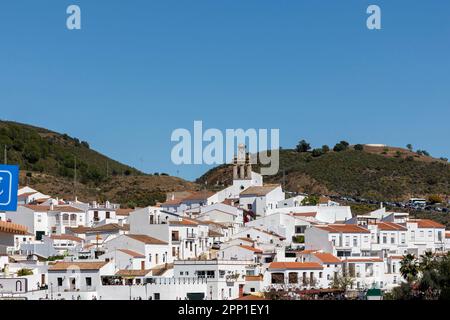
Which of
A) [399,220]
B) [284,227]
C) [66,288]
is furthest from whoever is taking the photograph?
[399,220]

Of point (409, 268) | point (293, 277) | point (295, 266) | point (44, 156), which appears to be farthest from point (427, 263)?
point (44, 156)

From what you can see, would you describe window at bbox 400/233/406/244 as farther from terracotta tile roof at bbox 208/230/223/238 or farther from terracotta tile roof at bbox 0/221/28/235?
terracotta tile roof at bbox 0/221/28/235

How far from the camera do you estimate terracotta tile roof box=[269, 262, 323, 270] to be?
40.0 m

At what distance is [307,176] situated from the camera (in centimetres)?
8831

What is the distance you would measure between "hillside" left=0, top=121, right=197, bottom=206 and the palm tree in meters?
29.3

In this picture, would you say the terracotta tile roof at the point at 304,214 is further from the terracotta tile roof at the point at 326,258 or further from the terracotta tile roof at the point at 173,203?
the terracotta tile roof at the point at 326,258

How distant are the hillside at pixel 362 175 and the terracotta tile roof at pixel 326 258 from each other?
121ft

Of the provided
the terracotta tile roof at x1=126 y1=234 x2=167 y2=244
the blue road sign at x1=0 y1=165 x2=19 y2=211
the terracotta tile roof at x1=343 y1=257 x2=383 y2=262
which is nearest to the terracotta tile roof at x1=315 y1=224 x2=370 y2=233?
the terracotta tile roof at x1=343 y1=257 x2=383 y2=262

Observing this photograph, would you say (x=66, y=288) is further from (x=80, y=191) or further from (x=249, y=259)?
(x=80, y=191)

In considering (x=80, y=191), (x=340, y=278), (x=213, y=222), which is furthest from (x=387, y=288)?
(x=80, y=191)

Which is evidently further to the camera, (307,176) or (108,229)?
(307,176)

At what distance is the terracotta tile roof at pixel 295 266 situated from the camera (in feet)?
131

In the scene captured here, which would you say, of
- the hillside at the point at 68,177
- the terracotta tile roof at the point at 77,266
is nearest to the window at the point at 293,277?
the terracotta tile roof at the point at 77,266
